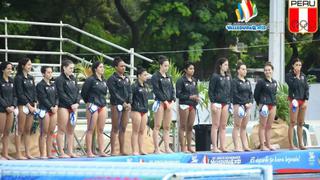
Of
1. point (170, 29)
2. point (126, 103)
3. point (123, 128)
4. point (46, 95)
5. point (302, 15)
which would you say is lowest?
point (123, 128)

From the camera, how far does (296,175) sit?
57.8ft

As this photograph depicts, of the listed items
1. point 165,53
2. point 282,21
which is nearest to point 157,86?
point 282,21

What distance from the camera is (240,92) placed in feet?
55.4

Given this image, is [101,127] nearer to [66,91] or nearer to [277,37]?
[66,91]

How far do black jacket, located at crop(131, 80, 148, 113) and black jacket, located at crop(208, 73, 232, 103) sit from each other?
1351mm

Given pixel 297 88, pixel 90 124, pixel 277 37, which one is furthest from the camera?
pixel 277 37

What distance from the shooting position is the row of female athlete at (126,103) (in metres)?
15.0

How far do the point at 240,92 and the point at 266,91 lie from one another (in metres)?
0.63

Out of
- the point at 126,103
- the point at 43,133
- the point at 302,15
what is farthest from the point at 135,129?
the point at 302,15

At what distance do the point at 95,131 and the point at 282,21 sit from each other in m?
5.96

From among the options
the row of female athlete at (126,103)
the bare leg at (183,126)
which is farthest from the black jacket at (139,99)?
the bare leg at (183,126)

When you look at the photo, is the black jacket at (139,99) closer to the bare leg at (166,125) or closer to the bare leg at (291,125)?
the bare leg at (166,125)

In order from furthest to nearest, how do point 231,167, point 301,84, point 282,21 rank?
point 282,21 < point 301,84 < point 231,167

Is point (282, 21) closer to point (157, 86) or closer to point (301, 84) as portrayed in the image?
point (301, 84)
